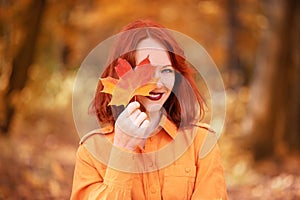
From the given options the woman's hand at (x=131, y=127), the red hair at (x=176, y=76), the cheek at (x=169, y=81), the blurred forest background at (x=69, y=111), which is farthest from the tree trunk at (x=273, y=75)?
→ the woman's hand at (x=131, y=127)

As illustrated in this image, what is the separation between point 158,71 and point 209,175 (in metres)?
0.42

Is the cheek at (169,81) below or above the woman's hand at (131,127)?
above

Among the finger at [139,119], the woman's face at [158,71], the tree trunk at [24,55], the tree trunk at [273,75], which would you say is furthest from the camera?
the tree trunk at [273,75]

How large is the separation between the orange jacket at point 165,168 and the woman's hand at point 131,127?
0.05 m

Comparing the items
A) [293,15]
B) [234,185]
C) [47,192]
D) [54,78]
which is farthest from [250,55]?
[47,192]

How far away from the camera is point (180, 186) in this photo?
2416 mm

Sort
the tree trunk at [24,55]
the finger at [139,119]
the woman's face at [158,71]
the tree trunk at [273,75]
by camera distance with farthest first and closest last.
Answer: the tree trunk at [273,75], the tree trunk at [24,55], the woman's face at [158,71], the finger at [139,119]

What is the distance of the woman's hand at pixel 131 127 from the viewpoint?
2277 millimetres

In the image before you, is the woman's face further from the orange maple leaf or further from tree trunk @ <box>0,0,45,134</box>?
tree trunk @ <box>0,0,45,134</box>

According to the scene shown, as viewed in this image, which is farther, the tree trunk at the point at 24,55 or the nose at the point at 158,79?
the tree trunk at the point at 24,55

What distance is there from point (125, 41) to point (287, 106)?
7.03 m

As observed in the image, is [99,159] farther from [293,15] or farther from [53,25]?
[53,25]

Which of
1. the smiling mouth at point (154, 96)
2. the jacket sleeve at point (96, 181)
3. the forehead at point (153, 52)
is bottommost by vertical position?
the jacket sleeve at point (96, 181)

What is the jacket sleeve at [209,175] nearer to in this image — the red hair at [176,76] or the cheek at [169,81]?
the red hair at [176,76]
